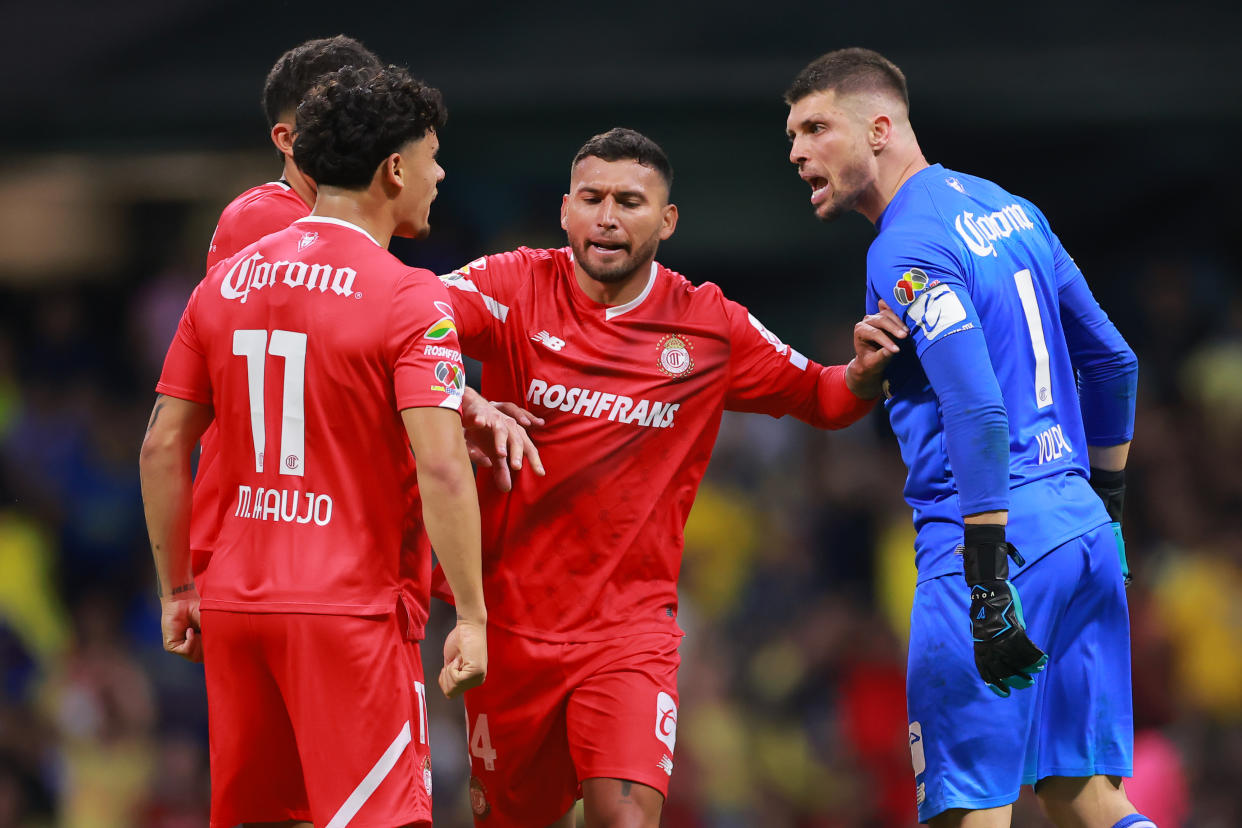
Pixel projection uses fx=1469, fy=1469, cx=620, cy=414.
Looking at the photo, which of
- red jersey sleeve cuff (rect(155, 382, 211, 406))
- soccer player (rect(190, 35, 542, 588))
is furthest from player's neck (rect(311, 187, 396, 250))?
red jersey sleeve cuff (rect(155, 382, 211, 406))

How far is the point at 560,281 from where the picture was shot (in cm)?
510

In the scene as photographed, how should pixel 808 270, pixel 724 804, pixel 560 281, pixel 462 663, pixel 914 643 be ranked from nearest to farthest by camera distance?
pixel 462 663
pixel 914 643
pixel 560 281
pixel 724 804
pixel 808 270

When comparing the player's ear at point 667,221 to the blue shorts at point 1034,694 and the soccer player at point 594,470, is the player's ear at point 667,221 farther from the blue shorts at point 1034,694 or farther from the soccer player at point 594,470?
the blue shorts at point 1034,694

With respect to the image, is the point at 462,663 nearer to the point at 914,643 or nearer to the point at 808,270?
the point at 914,643

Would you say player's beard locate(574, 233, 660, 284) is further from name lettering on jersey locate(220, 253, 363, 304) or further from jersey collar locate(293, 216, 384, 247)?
name lettering on jersey locate(220, 253, 363, 304)

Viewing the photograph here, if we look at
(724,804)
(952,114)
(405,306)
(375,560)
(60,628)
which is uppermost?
(952,114)

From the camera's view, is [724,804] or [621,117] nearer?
[724,804]

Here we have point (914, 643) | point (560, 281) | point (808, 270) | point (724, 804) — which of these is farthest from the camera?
point (808, 270)

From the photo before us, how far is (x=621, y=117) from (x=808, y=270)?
261 cm

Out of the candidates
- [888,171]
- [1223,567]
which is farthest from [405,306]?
[1223,567]

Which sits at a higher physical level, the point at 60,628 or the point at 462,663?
the point at 462,663

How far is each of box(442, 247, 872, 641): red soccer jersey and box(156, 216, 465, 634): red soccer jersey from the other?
0.90 m

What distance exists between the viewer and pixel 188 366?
415 centimetres

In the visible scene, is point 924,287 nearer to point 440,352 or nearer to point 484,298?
point 440,352
